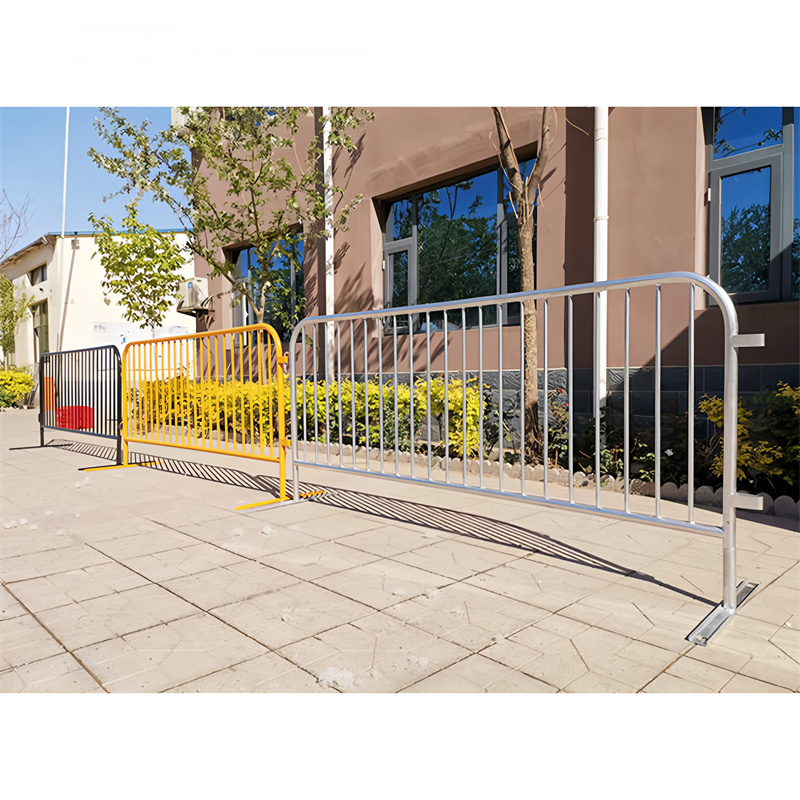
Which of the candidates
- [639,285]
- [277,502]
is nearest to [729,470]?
[639,285]

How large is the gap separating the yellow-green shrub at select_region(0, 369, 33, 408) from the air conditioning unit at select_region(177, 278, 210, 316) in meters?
11.1

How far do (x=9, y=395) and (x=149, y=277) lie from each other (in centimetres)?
1142

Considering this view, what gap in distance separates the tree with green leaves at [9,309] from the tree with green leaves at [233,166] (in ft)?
59.2

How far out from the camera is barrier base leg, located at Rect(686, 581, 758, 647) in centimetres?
253

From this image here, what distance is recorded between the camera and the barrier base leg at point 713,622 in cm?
253

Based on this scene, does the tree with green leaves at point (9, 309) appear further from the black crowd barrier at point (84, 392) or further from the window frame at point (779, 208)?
the window frame at point (779, 208)

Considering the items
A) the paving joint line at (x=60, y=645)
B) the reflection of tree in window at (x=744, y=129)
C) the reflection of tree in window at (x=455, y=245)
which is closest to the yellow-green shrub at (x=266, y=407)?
the reflection of tree in window at (x=455, y=245)

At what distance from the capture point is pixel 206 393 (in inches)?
240

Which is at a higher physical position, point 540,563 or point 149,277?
point 149,277

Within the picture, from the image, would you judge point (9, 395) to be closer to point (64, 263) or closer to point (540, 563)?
point (64, 263)

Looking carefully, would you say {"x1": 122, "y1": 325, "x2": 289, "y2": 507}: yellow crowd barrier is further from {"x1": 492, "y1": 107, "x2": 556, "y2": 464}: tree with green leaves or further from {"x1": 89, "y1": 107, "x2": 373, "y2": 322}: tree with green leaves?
{"x1": 89, "y1": 107, "x2": 373, "y2": 322}: tree with green leaves

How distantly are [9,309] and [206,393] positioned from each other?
23.4 m
